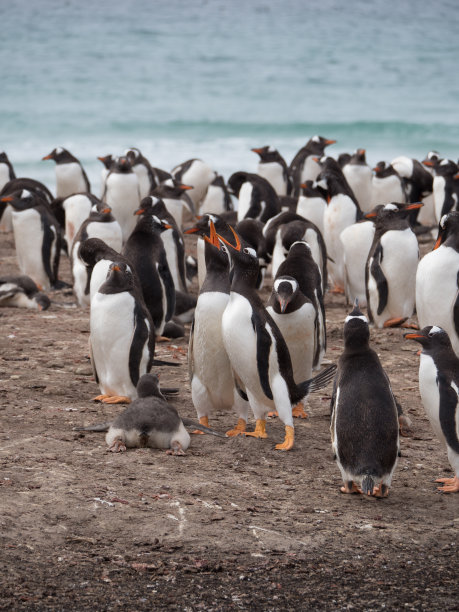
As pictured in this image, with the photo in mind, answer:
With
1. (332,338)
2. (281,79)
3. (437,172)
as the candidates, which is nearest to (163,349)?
(332,338)

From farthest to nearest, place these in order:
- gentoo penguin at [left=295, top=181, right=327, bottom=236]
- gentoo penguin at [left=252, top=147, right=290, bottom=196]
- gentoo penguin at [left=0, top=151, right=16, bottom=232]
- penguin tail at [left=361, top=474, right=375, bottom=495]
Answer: gentoo penguin at [left=252, top=147, right=290, bottom=196] < gentoo penguin at [left=0, top=151, right=16, bottom=232] < gentoo penguin at [left=295, top=181, right=327, bottom=236] < penguin tail at [left=361, top=474, right=375, bottom=495]

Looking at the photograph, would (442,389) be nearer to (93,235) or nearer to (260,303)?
(260,303)

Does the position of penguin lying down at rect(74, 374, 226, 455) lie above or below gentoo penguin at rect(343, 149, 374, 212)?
below

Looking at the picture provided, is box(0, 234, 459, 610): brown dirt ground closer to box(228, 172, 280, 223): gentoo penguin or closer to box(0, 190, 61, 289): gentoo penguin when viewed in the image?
box(0, 190, 61, 289): gentoo penguin

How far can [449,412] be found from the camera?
480cm

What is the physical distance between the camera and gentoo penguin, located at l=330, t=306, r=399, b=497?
183 inches

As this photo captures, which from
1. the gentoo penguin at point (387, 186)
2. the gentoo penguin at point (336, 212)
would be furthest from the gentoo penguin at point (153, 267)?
the gentoo penguin at point (387, 186)

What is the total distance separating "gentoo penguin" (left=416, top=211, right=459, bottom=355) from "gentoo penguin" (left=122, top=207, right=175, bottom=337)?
213cm

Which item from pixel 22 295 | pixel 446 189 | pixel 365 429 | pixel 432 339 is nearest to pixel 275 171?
pixel 446 189

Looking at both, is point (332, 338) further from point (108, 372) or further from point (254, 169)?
point (254, 169)

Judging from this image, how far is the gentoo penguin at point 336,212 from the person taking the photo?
420 inches

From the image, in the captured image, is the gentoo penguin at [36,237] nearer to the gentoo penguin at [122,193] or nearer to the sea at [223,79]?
the gentoo penguin at [122,193]

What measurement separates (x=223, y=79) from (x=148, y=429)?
45230mm

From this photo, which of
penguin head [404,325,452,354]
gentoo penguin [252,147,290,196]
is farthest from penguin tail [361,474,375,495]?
gentoo penguin [252,147,290,196]
